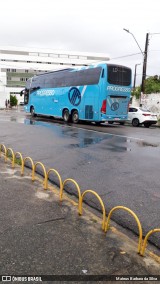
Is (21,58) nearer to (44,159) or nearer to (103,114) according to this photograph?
(103,114)

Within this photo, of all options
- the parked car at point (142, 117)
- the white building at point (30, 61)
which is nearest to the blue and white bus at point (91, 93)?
the parked car at point (142, 117)

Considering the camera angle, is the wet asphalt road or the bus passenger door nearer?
the wet asphalt road

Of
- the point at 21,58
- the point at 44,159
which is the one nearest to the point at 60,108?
the point at 44,159

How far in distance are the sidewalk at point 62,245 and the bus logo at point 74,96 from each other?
16.5m

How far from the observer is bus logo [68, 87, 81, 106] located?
69.4ft

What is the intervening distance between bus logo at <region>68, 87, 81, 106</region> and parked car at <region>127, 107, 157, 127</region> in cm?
442

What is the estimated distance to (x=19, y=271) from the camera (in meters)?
3.14

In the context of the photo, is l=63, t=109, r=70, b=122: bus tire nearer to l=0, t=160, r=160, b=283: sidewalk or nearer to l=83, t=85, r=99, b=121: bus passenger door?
l=83, t=85, r=99, b=121: bus passenger door

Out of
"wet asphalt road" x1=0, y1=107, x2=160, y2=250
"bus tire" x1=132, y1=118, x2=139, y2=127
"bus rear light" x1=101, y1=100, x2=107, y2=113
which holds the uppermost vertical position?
"bus rear light" x1=101, y1=100, x2=107, y2=113

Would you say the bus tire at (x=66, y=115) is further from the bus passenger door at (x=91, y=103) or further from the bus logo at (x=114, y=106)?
the bus logo at (x=114, y=106)

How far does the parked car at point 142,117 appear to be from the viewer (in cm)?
2153

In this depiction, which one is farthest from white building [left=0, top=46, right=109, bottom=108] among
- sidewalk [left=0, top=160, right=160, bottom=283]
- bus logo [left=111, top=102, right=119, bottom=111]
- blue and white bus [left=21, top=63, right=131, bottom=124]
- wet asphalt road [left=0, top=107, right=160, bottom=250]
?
sidewalk [left=0, top=160, right=160, bottom=283]

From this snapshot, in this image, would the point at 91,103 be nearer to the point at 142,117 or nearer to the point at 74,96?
the point at 74,96

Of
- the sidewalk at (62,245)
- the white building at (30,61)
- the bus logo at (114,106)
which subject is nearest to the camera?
the sidewalk at (62,245)
